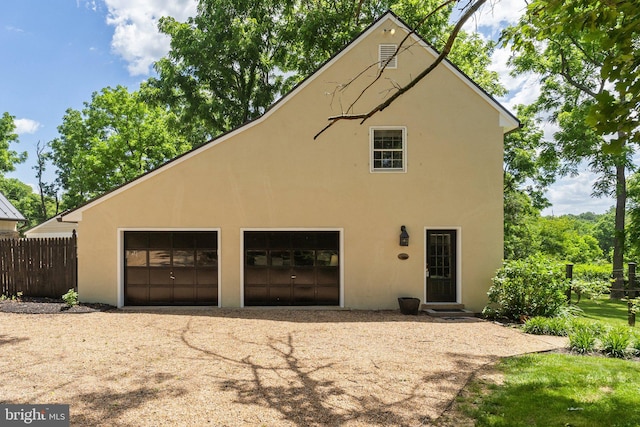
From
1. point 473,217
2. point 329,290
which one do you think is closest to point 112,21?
point 329,290

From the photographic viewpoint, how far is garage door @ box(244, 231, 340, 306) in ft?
36.4

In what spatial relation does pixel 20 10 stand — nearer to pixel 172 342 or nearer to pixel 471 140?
pixel 172 342

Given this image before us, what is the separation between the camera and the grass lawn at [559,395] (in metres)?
4.27

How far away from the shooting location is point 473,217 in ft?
36.2

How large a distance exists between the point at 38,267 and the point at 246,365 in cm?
974

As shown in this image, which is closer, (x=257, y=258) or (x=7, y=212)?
(x=257, y=258)

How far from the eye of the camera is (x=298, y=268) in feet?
36.6

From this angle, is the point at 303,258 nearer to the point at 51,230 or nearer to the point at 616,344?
the point at 616,344

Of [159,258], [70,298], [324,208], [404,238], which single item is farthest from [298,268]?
[70,298]

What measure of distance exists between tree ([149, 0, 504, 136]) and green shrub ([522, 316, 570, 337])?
13949 mm

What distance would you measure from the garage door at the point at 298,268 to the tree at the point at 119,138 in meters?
16.6

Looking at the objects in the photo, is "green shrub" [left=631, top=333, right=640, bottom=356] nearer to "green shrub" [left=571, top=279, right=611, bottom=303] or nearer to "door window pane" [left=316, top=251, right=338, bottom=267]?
"green shrub" [left=571, top=279, right=611, bottom=303]

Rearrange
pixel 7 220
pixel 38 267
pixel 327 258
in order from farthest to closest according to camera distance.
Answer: pixel 7 220 → pixel 38 267 → pixel 327 258

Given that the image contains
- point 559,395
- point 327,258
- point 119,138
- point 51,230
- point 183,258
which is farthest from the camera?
point 51,230
